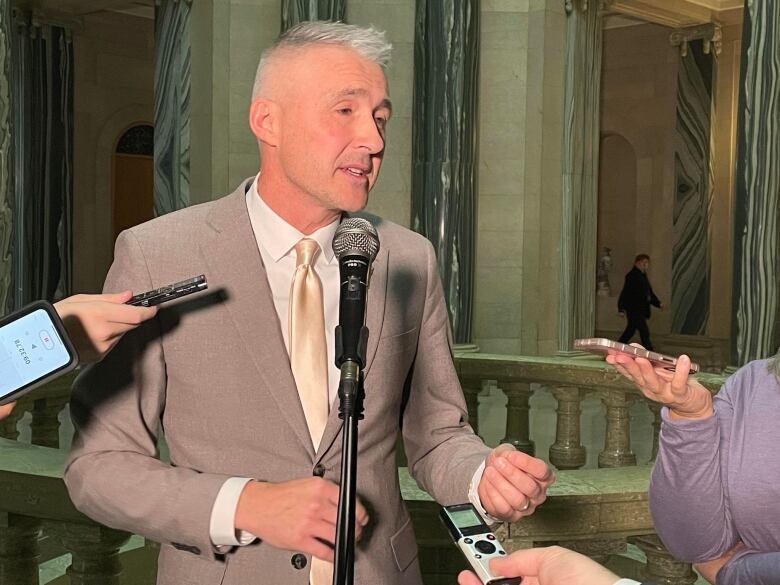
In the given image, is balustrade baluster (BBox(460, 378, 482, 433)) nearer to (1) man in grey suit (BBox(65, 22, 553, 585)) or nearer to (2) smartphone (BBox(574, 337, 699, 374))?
(1) man in grey suit (BBox(65, 22, 553, 585))

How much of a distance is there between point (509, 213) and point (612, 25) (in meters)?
11.0

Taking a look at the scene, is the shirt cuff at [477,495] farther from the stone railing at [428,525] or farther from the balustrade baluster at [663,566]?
the balustrade baluster at [663,566]

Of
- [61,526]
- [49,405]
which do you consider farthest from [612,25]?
[61,526]

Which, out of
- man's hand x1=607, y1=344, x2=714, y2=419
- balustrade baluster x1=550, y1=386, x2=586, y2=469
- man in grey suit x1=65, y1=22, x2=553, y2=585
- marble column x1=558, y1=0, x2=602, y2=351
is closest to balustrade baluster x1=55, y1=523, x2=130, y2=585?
man in grey suit x1=65, y1=22, x2=553, y2=585

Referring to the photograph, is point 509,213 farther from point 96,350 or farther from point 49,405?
point 96,350

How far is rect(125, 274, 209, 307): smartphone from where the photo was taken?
181cm

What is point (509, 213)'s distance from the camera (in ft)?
35.8

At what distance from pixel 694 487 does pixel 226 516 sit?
1026 millimetres

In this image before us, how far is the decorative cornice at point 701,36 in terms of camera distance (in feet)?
51.4

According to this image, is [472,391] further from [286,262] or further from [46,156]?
[46,156]

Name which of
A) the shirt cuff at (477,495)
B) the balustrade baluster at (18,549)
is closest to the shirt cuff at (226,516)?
the shirt cuff at (477,495)

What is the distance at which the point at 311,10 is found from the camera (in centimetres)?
970

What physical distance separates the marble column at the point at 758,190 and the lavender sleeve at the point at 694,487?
22.4ft

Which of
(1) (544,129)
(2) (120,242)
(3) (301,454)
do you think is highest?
(1) (544,129)
